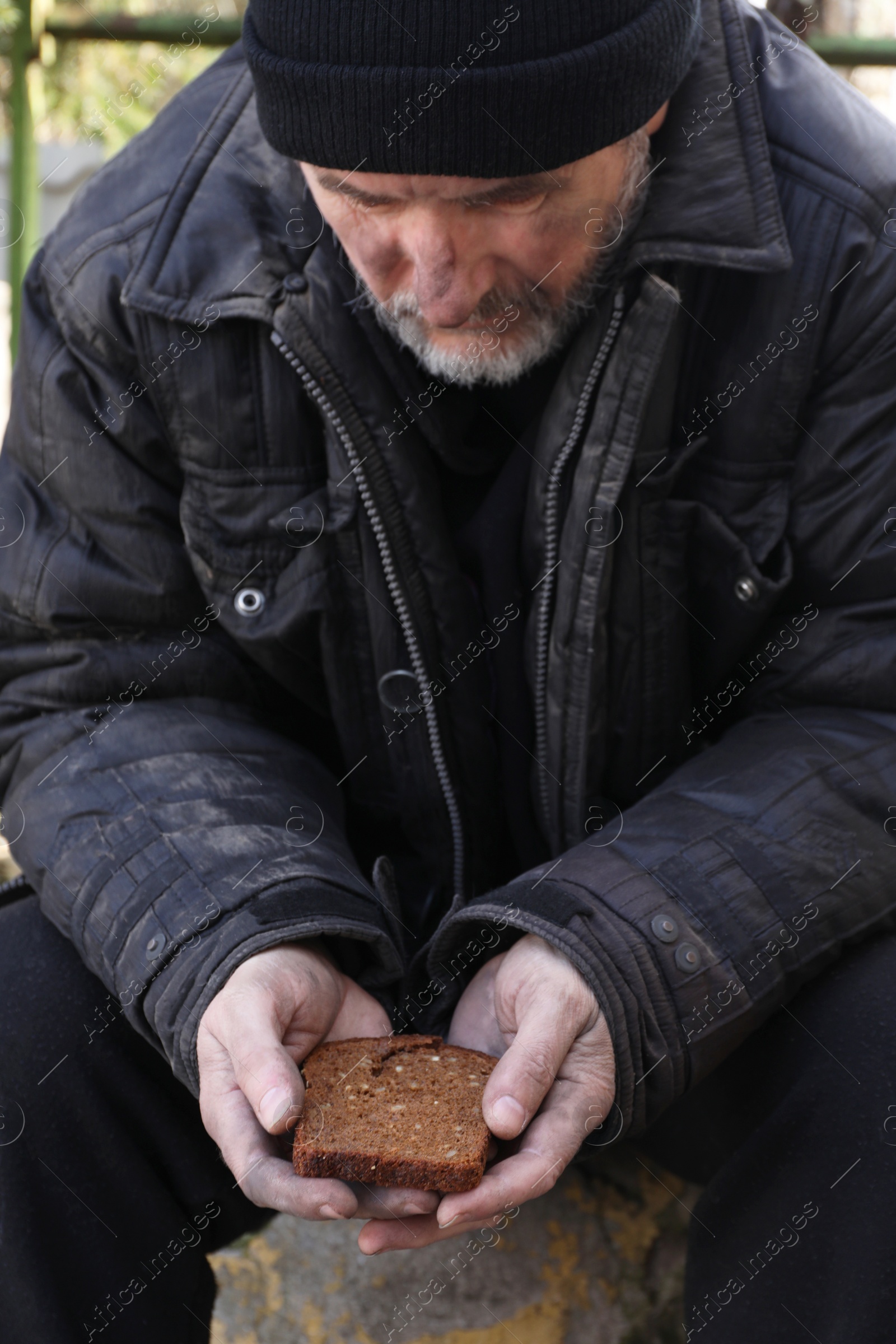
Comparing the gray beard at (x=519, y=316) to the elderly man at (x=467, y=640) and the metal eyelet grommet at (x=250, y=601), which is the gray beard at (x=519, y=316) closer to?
the elderly man at (x=467, y=640)

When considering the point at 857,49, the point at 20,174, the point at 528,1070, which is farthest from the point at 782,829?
the point at 20,174

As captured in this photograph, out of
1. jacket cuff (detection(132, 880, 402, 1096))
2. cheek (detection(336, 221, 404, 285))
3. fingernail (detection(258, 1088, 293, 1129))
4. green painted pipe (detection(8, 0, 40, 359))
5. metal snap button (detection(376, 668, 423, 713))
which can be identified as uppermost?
green painted pipe (detection(8, 0, 40, 359))

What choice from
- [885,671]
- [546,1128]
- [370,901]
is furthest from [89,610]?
[885,671]

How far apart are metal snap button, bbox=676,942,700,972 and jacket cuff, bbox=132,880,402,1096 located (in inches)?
15.4

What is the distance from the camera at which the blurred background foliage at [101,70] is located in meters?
3.07

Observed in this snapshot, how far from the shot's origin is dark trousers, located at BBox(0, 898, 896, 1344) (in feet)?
4.68

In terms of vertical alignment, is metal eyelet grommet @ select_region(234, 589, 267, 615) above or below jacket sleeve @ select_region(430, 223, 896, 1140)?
above

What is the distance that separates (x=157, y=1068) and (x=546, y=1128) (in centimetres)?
57

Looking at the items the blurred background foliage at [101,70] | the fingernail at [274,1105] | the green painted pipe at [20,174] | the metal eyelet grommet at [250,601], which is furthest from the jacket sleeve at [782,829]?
the green painted pipe at [20,174]

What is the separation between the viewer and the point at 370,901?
1722mm

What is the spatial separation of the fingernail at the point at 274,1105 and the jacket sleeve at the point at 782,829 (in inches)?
12.8

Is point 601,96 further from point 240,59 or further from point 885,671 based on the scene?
point 885,671

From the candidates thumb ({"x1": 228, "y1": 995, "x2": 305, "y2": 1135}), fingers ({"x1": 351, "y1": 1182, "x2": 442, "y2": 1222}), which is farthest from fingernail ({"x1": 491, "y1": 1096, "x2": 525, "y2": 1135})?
thumb ({"x1": 228, "y1": 995, "x2": 305, "y2": 1135})

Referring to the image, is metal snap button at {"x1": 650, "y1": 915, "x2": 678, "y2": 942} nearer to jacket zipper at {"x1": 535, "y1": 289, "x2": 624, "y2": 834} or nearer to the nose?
jacket zipper at {"x1": 535, "y1": 289, "x2": 624, "y2": 834}
